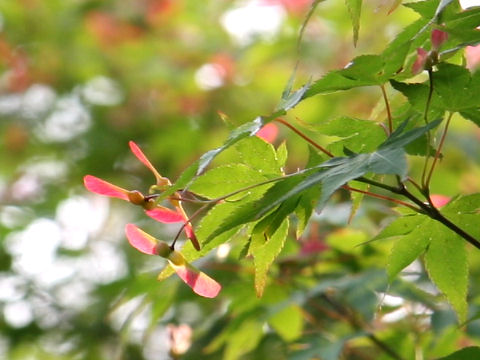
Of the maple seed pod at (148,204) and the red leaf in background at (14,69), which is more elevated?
the maple seed pod at (148,204)

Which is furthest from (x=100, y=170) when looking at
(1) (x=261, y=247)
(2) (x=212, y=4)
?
(1) (x=261, y=247)

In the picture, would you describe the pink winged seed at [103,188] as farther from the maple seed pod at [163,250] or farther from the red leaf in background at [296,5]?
the red leaf in background at [296,5]

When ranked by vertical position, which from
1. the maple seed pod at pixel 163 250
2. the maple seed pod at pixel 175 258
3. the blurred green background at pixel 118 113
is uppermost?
the maple seed pod at pixel 163 250

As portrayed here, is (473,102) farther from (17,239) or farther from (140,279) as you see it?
(17,239)

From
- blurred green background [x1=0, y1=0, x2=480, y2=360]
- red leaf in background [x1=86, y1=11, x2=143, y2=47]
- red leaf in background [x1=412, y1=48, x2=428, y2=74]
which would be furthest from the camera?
red leaf in background [x1=86, y1=11, x2=143, y2=47]

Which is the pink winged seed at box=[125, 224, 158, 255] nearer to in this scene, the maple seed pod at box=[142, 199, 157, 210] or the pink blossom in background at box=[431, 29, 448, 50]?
the maple seed pod at box=[142, 199, 157, 210]

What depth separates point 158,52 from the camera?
292cm

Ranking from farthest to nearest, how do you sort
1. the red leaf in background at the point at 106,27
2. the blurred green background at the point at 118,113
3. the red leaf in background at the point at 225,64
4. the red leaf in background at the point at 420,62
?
the red leaf in background at the point at 106,27
the red leaf in background at the point at 225,64
the blurred green background at the point at 118,113
the red leaf in background at the point at 420,62

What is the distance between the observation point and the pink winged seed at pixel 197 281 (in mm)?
678

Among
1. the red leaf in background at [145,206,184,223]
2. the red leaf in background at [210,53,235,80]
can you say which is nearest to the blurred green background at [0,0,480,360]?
the red leaf in background at [210,53,235,80]

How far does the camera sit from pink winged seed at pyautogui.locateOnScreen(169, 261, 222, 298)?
0.68 metres

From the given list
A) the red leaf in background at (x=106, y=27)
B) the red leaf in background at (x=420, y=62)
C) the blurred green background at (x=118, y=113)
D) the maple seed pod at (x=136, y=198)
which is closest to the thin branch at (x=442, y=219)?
the red leaf in background at (x=420, y=62)

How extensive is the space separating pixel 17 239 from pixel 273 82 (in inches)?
33.3

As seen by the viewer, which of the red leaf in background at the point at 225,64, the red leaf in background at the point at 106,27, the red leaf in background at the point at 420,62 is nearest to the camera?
the red leaf in background at the point at 420,62
